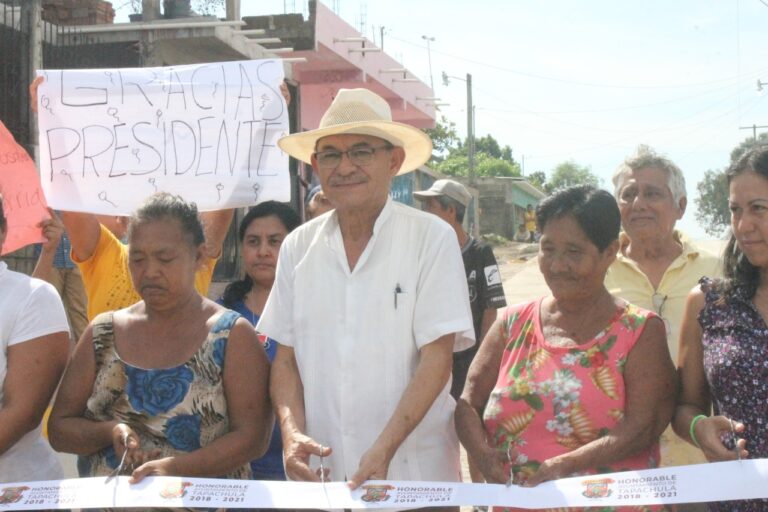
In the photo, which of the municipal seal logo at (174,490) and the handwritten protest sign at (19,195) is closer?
the municipal seal logo at (174,490)

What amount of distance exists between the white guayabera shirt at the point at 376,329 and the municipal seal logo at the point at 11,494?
35.4 inches

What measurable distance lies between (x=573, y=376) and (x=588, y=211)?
538mm

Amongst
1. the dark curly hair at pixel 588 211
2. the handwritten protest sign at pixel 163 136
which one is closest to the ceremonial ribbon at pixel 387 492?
the dark curly hair at pixel 588 211

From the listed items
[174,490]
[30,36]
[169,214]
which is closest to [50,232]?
[169,214]

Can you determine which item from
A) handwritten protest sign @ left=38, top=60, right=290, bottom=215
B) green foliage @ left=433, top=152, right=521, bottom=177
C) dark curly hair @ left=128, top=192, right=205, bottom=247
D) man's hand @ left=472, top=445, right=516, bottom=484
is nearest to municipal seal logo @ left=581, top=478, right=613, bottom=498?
man's hand @ left=472, top=445, right=516, bottom=484

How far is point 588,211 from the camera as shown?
321 cm

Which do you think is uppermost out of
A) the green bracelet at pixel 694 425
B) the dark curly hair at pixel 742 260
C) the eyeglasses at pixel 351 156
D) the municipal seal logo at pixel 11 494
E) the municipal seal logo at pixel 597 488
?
the eyeglasses at pixel 351 156

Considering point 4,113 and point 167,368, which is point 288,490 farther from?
point 4,113

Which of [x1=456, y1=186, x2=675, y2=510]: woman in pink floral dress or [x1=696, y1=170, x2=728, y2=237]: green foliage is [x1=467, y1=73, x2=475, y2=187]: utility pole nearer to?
[x1=696, y1=170, x2=728, y2=237]: green foliage

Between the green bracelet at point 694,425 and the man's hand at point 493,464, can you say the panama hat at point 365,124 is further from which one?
the green bracelet at point 694,425

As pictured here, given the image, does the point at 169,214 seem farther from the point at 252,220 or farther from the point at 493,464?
the point at 493,464

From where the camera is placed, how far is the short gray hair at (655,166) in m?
4.25

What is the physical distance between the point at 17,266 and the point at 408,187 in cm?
1341

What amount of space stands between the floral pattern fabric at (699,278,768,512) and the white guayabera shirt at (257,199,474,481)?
762mm
